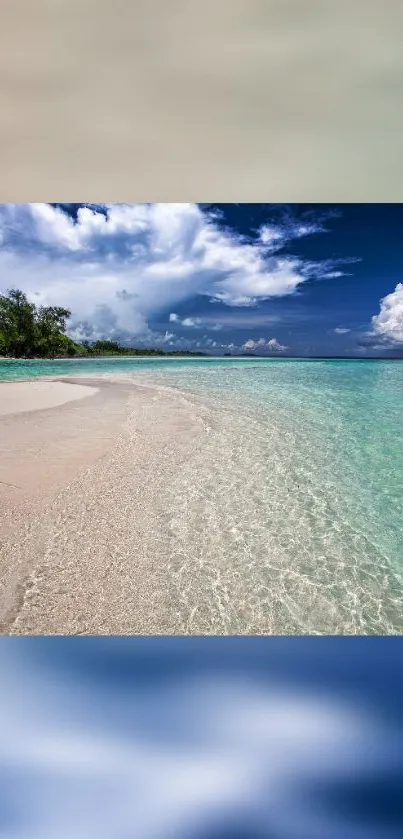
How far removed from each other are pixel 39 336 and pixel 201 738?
107 inches

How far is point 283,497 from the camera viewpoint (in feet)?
9.07

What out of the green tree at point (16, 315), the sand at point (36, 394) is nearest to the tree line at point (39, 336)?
the green tree at point (16, 315)

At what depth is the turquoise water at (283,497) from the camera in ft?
6.60

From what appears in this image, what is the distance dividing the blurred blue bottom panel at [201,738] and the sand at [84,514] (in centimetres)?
12

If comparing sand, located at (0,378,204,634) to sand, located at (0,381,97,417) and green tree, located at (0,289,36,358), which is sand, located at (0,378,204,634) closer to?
sand, located at (0,381,97,417)

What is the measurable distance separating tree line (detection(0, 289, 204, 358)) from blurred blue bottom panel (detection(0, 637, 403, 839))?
2035 millimetres

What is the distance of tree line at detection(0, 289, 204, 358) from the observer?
129 inches

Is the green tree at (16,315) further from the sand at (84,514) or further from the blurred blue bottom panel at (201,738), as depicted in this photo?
the blurred blue bottom panel at (201,738)

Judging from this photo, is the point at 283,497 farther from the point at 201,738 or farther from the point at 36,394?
the point at 36,394
